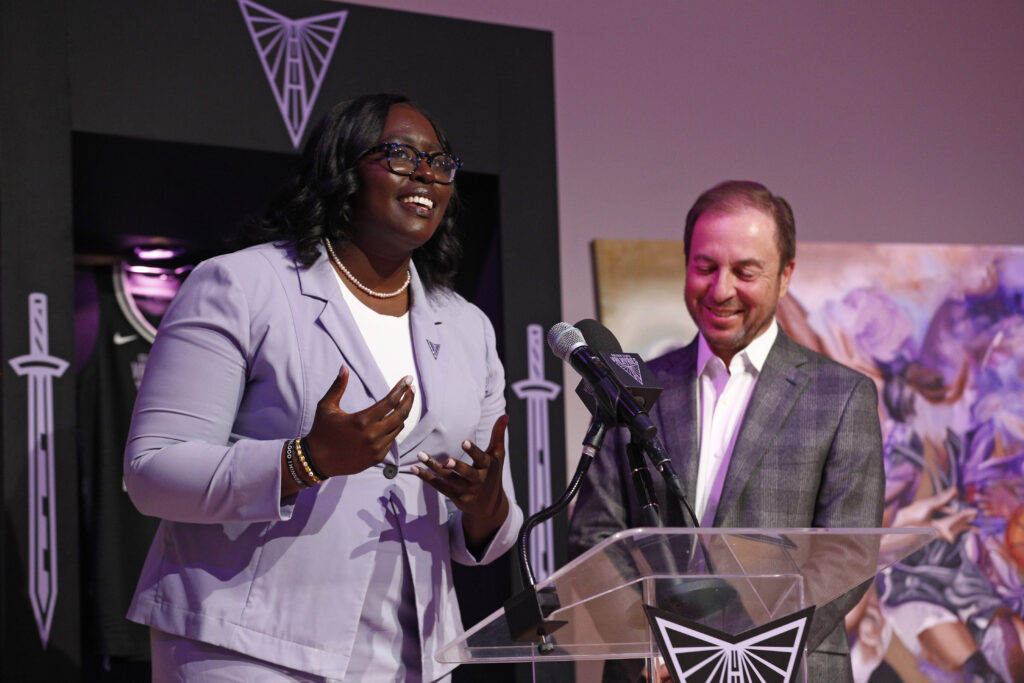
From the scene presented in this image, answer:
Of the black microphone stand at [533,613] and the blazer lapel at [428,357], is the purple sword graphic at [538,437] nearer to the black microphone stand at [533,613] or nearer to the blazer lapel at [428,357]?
the blazer lapel at [428,357]

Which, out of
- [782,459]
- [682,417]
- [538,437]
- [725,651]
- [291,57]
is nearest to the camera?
[725,651]

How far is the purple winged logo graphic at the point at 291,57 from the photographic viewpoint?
3.45 metres

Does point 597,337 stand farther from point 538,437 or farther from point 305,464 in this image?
point 538,437

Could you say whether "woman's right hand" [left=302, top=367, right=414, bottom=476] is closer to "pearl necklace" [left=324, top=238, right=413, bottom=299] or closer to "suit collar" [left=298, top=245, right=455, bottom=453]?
"suit collar" [left=298, top=245, right=455, bottom=453]

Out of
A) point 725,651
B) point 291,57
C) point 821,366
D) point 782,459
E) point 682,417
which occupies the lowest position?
point 725,651

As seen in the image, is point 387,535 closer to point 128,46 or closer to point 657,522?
point 657,522

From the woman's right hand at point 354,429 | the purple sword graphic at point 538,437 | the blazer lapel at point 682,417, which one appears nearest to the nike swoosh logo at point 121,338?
the purple sword graphic at point 538,437

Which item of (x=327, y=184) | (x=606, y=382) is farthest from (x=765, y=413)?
(x=327, y=184)

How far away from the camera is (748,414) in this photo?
2.65 meters

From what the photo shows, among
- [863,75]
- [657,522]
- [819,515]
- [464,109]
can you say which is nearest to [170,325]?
[657,522]

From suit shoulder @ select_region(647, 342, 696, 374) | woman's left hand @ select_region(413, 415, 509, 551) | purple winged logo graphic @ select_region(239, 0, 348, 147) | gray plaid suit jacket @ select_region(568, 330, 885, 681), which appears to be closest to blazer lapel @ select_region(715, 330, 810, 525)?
gray plaid suit jacket @ select_region(568, 330, 885, 681)

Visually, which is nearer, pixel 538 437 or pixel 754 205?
pixel 754 205

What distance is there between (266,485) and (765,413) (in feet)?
4.34

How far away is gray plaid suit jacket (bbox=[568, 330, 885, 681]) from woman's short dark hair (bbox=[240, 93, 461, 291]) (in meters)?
0.91
